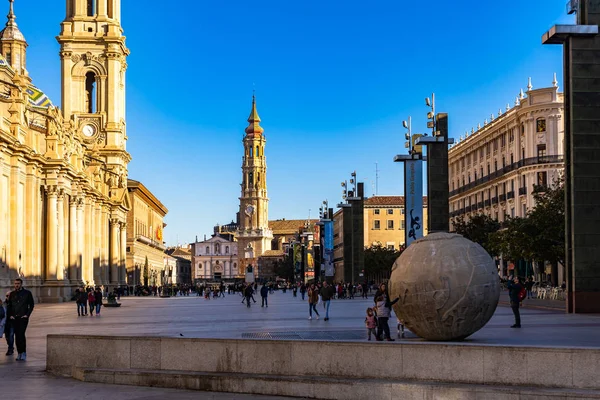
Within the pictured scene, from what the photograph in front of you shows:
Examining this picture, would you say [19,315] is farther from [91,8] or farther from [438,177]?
[91,8]

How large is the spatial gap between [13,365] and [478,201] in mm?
84543

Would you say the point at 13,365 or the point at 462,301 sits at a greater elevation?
the point at 462,301

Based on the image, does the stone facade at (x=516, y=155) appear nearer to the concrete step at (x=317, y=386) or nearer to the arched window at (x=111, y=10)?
the arched window at (x=111, y=10)

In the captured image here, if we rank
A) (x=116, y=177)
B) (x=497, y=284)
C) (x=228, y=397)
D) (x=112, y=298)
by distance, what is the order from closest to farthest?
(x=228, y=397), (x=497, y=284), (x=112, y=298), (x=116, y=177)

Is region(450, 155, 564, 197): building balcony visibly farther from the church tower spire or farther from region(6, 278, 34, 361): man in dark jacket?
region(6, 278, 34, 361): man in dark jacket

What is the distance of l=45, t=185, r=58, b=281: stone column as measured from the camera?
2475 inches

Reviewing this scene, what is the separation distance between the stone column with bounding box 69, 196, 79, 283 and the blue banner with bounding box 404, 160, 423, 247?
32.7m

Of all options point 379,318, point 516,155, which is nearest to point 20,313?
point 379,318

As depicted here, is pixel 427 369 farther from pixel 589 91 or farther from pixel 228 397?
pixel 589 91

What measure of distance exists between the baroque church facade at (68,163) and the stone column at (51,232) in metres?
Result: 0.07

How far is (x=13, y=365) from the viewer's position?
18.9m

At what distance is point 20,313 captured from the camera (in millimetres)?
20219

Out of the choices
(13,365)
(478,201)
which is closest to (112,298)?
(13,365)

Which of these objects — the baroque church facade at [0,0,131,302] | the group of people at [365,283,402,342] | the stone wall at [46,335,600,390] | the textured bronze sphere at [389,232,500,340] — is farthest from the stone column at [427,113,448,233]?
the stone wall at [46,335,600,390]
